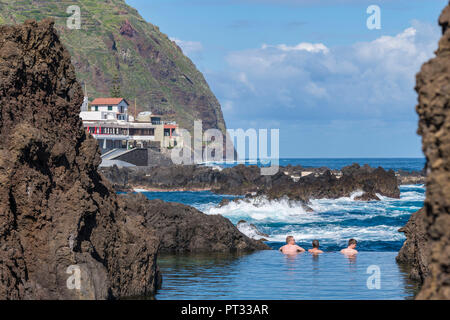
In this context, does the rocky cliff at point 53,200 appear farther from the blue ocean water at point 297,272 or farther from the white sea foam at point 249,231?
the white sea foam at point 249,231

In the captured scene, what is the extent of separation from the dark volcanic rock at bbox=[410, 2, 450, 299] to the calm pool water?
6948 millimetres

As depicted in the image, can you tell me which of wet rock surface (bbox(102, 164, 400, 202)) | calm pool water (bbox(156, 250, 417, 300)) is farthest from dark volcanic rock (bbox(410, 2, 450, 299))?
wet rock surface (bbox(102, 164, 400, 202))

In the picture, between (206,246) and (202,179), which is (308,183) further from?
(206,246)

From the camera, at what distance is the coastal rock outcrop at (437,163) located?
493 cm

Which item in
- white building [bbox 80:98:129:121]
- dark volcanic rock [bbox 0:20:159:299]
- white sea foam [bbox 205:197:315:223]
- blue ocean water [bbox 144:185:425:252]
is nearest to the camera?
dark volcanic rock [bbox 0:20:159:299]

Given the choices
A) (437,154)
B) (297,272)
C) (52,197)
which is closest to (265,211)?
(297,272)

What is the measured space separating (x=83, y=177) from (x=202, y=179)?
69.6 metres

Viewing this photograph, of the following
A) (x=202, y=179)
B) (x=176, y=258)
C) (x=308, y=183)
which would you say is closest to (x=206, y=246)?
(x=176, y=258)

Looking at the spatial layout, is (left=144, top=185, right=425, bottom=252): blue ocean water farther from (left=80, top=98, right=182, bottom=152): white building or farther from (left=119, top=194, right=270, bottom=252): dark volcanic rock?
(left=80, top=98, right=182, bottom=152): white building

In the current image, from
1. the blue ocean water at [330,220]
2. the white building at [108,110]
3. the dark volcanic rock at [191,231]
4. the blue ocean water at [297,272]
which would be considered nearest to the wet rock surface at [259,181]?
the blue ocean water at [330,220]

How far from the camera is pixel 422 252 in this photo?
13484 mm

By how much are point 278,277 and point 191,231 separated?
589cm

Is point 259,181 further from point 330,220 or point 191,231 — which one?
point 191,231

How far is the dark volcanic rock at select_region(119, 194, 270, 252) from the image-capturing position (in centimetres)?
1984
